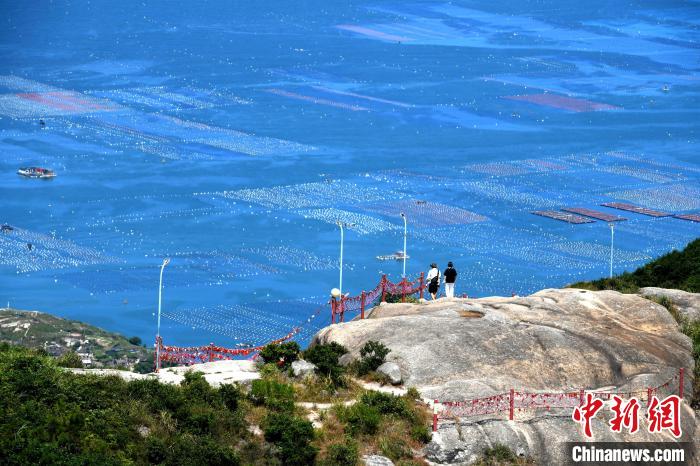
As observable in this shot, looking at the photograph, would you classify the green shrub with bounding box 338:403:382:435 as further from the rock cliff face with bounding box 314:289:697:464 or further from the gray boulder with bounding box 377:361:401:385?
the gray boulder with bounding box 377:361:401:385

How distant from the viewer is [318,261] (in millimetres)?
97188

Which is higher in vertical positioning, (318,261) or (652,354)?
(652,354)

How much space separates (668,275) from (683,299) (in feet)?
29.4

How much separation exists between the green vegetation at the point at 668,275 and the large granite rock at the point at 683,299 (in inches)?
159

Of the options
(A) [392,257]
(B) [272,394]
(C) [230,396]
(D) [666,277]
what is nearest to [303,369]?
(B) [272,394]

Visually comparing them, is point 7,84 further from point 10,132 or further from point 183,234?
point 183,234

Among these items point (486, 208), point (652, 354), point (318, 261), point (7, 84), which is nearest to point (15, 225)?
point (318, 261)

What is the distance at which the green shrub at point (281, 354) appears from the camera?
112 ft

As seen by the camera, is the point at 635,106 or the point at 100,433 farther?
the point at 635,106

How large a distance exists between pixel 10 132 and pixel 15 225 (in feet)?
118

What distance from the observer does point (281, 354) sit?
1345 inches

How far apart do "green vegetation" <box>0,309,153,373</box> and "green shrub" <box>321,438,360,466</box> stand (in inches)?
1489
